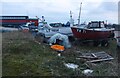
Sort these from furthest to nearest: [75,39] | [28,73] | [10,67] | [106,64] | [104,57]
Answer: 1. [75,39]
2. [104,57]
3. [106,64]
4. [10,67]
5. [28,73]

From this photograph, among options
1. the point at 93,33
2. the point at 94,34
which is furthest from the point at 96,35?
the point at 93,33

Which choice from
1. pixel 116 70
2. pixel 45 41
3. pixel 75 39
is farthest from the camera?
pixel 75 39

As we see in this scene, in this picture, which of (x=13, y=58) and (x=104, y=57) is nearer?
(x=13, y=58)

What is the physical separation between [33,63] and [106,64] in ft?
11.3

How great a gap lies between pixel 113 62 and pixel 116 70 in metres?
1.95

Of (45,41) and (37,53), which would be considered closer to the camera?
(37,53)

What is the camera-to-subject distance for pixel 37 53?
14.7m

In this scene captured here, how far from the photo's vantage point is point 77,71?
1033 cm

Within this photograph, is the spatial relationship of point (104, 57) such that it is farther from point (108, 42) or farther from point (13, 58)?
point (108, 42)

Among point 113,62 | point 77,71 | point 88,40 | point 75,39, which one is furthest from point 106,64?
point 75,39

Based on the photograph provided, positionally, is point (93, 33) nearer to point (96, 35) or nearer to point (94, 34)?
point (94, 34)

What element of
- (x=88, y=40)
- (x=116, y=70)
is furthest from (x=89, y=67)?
(x=88, y=40)

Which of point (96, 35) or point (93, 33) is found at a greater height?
point (93, 33)

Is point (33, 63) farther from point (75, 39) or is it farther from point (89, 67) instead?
point (75, 39)
